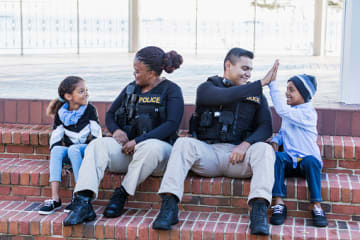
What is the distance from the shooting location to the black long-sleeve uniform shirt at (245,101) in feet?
12.4

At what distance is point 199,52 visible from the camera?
509 inches

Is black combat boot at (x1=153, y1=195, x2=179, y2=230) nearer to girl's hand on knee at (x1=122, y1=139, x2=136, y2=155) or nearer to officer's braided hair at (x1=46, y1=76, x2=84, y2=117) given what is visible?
girl's hand on knee at (x1=122, y1=139, x2=136, y2=155)

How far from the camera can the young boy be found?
3.58 m

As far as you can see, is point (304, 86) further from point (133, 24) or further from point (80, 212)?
point (133, 24)

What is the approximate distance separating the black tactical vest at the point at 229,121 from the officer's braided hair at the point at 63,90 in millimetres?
1011

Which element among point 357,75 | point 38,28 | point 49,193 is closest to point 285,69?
point 357,75

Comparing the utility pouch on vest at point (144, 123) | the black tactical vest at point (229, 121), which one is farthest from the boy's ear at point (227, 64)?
the utility pouch on vest at point (144, 123)

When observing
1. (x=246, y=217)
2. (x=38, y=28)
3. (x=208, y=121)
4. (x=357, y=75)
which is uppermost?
(x=38, y=28)

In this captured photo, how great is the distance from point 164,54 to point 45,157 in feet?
4.45

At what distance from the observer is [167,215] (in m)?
3.44

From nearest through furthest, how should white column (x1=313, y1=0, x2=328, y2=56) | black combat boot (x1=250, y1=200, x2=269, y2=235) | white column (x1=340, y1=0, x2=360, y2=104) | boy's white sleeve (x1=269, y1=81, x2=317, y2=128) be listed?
black combat boot (x1=250, y1=200, x2=269, y2=235), boy's white sleeve (x1=269, y1=81, x2=317, y2=128), white column (x1=340, y1=0, x2=360, y2=104), white column (x1=313, y1=0, x2=328, y2=56)

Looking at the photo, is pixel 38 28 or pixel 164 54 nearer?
pixel 164 54

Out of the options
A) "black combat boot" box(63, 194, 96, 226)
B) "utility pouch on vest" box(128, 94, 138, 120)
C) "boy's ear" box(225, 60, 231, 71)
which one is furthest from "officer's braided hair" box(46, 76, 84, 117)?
"boy's ear" box(225, 60, 231, 71)

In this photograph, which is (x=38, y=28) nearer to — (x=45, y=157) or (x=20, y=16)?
(x=20, y=16)
